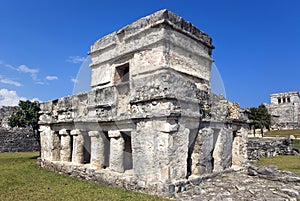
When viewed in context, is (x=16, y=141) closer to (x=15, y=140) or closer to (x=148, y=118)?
(x=15, y=140)

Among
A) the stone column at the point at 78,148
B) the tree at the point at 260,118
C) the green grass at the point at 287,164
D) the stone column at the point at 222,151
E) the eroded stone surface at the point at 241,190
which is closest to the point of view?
the eroded stone surface at the point at 241,190

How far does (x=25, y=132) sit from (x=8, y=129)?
4.67 ft

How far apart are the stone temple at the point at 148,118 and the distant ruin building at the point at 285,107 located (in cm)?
4289

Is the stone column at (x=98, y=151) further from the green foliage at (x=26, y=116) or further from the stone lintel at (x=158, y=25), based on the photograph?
the green foliage at (x=26, y=116)

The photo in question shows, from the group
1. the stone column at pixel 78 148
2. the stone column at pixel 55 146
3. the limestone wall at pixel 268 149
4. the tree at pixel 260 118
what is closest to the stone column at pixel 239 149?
the limestone wall at pixel 268 149

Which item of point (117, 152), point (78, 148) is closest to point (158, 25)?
point (117, 152)

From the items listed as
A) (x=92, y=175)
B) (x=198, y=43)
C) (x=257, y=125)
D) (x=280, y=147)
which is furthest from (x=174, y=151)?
(x=257, y=125)

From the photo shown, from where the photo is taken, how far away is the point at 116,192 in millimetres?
6113

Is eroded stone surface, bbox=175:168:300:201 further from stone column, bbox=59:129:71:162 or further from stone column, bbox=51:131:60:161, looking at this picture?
stone column, bbox=51:131:60:161

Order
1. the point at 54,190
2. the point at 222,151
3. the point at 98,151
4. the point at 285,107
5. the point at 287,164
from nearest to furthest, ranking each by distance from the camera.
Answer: the point at 54,190
the point at 98,151
the point at 222,151
the point at 287,164
the point at 285,107

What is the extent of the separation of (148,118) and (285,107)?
51.2 metres

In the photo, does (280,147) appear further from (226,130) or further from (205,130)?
(205,130)

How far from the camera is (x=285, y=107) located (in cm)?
4931

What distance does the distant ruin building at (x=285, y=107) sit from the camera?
156ft
